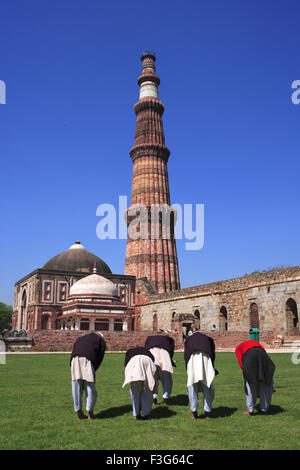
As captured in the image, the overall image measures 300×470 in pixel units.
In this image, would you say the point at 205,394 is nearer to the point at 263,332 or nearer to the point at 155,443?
the point at 155,443

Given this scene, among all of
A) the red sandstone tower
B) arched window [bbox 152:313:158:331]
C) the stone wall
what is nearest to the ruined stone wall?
arched window [bbox 152:313:158:331]

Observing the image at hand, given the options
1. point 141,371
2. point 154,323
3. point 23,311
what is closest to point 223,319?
point 154,323

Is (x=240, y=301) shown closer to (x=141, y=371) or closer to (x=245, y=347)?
(x=245, y=347)

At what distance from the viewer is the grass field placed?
4.31 metres

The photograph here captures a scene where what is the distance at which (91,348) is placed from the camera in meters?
5.80

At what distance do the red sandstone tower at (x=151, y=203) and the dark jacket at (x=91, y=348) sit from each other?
117ft

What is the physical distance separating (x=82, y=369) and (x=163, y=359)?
5.83 ft

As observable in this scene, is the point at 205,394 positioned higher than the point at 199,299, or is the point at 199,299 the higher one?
the point at 199,299

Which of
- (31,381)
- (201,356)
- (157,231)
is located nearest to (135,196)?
(157,231)

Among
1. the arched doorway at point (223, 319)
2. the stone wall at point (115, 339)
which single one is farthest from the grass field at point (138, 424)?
the arched doorway at point (223, 319)

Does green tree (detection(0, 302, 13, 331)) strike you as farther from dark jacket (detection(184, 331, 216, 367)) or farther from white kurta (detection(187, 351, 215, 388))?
white kurta (detection(187, 351, 215, 388))

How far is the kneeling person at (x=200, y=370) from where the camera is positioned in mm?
5559
